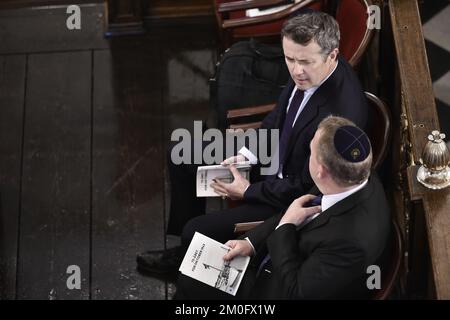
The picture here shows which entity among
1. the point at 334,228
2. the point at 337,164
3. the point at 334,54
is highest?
the point at 334,54

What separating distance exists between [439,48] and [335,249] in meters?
1.62

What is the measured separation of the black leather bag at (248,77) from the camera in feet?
14.0

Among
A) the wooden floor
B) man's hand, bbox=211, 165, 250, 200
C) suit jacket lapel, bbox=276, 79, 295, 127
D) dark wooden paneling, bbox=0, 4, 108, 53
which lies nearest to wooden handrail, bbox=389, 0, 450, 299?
suit jacket lapel, bbox=276, 79, 295, 127

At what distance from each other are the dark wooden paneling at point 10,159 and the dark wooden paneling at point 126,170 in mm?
435

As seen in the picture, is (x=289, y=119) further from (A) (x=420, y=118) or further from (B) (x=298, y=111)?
(A) (x=420, y=118)

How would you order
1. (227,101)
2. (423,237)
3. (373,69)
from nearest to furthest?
1. (423,237)
2. (227,101)
3. (373,69)

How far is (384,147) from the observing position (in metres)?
3.57

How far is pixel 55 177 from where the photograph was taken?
188 inches

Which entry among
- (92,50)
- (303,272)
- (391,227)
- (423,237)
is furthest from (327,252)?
(92,50)

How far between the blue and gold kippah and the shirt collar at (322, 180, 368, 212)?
141 millimetres

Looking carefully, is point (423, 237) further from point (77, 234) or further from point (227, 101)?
point (77, 234)

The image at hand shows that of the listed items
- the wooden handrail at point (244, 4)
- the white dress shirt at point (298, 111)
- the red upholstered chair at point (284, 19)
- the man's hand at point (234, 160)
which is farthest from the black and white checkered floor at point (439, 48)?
the man's hand at point (234, 160)

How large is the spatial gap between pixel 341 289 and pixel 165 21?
284cm

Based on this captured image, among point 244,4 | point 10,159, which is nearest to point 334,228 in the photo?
point 244,4
